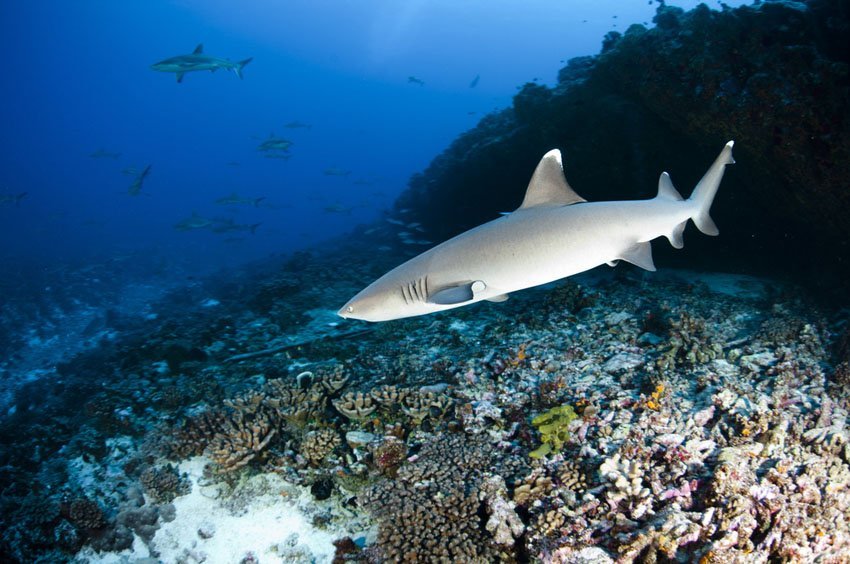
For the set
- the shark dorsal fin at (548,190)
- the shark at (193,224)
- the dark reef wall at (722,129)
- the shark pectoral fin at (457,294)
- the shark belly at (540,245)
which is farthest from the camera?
the shark at (193,224)

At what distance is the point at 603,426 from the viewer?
16.1ft

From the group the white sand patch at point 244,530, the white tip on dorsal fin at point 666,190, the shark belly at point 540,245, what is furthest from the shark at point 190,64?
the white tip on dorsal fin at point 666,190

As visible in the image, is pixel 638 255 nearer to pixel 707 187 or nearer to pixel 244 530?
pixel 707 187

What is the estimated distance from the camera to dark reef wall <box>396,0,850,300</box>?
7.48 metres

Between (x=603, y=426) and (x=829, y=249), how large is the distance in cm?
Answer: 928

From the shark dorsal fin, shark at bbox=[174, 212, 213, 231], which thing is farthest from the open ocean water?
shark at bbox=[174, 212, 213, 231]

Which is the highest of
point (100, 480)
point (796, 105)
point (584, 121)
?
point (584, 121)

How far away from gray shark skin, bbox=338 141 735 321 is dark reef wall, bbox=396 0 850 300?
20.7 ft

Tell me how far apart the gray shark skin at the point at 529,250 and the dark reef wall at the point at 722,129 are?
6.31 m

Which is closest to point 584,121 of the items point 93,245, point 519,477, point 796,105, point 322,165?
point 796,105

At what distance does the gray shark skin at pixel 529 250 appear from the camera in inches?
133

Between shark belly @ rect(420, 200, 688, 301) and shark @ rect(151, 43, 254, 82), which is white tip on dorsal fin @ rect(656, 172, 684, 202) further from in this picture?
shark @ rect(151, 43, 254, 82)

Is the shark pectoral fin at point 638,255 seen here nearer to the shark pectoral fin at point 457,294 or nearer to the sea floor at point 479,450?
the shark pectoral fin at point 457,294

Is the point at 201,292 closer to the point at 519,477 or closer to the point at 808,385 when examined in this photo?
the point at 519,477
